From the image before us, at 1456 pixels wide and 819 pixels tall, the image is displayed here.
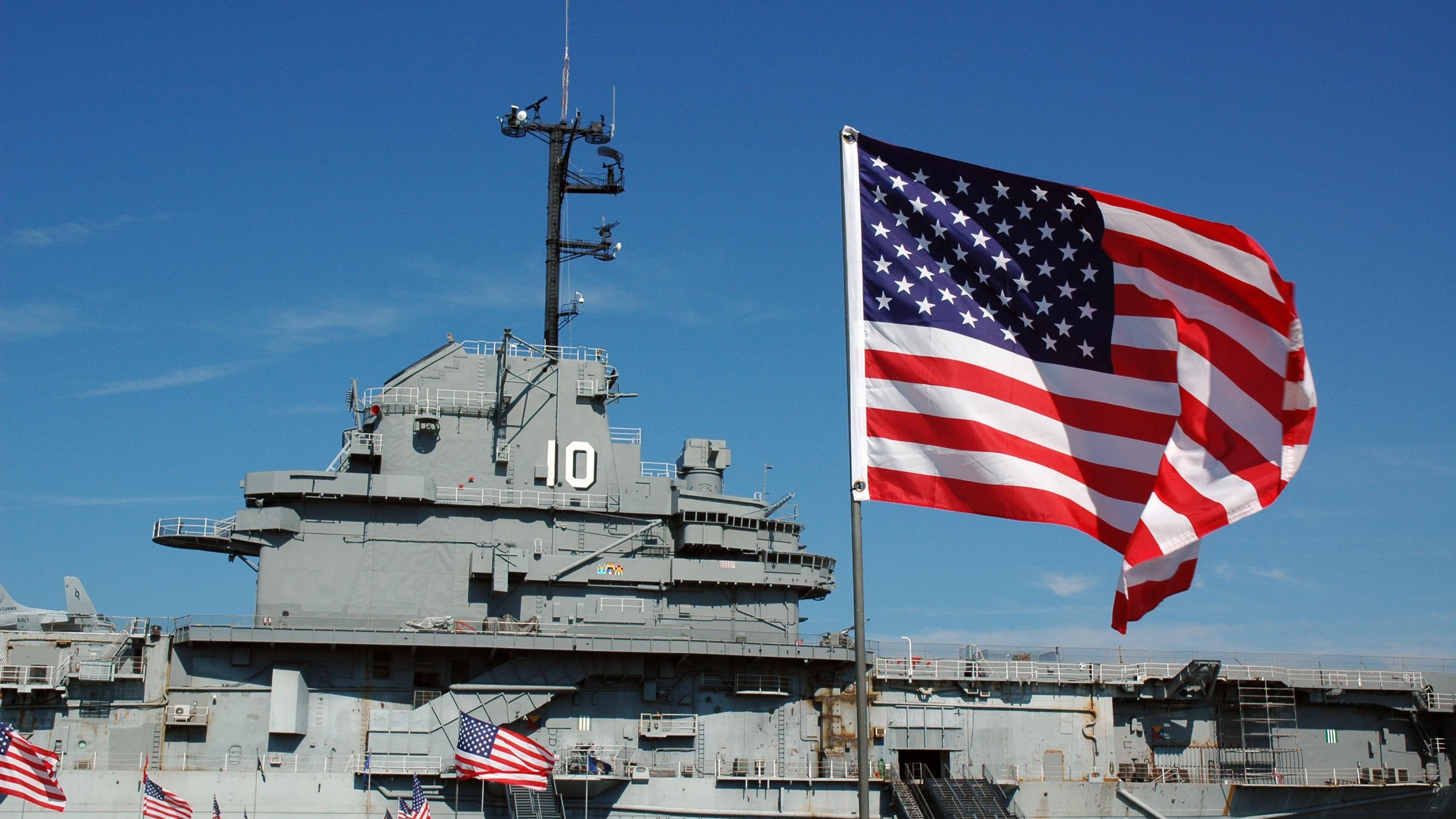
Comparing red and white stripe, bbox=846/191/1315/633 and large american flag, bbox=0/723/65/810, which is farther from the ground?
red and white stripe, bbox=846/191/1315/633

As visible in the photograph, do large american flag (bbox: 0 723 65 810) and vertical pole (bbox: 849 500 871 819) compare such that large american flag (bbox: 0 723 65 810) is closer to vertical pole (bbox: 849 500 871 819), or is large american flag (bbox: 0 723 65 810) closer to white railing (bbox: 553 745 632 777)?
white railing (bbox: 553 745 632 777)

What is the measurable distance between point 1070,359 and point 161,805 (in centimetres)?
2534

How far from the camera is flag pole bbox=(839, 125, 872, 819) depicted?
12.2m

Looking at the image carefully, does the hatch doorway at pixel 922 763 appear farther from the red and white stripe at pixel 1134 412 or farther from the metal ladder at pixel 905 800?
the red and white stripe at pixel 1134 412

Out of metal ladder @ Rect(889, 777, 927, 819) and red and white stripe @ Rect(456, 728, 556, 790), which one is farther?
metal ladder @ Rect(889, 777, 927, 819)

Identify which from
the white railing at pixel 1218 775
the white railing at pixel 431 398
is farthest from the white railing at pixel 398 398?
the white railing at pixel 1218 775

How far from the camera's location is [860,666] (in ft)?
39.7

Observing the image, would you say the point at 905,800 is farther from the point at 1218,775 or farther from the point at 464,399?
the point at 464,399

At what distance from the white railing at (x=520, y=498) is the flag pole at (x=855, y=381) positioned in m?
25.3

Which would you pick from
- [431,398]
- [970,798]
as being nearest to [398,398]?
[431,398]

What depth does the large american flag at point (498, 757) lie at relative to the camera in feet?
101

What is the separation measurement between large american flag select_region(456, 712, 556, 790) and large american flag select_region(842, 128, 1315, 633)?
1966 centimetres

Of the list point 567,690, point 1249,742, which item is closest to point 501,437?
point 567,690

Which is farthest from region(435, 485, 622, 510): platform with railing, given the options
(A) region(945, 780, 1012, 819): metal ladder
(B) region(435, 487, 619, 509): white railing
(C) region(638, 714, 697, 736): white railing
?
(A) region(945, 780, 1012, 819): metal ladder
